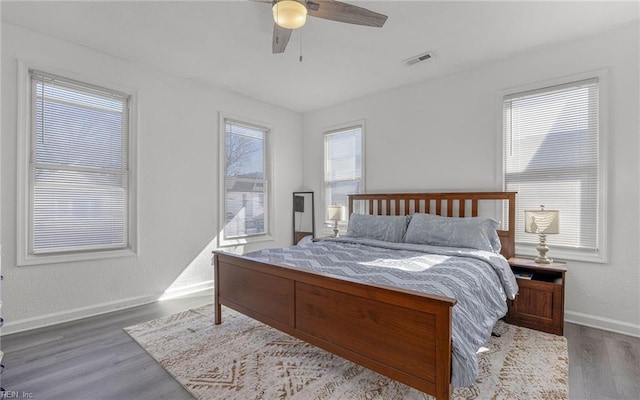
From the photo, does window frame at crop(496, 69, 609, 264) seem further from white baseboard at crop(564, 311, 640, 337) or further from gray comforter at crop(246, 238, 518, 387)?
gray comforter at crop(246, 238, 518, 387)

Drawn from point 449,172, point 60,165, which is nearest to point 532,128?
point 449,172

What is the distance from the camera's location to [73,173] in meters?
3.10

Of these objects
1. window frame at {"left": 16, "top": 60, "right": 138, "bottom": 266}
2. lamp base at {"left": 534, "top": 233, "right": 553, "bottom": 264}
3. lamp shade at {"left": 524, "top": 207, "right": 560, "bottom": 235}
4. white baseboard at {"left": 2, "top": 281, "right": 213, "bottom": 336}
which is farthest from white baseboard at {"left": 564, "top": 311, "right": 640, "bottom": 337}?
window frame at {"left": 16, "top": 60, "right": 138, "bottom": 266}

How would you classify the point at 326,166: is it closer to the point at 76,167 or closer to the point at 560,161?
the point at 560,161

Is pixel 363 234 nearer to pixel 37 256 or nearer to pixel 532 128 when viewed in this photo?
pixel 532 128

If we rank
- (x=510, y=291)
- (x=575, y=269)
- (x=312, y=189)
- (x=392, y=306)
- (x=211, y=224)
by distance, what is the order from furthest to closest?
(x=312, y=189)
(x=211, y=224)
(x=575, y=269)
(x=510, y=291)
(x=392, y=306)

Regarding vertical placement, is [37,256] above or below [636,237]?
below

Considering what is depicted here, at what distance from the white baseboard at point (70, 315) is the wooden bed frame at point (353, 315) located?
1180mm

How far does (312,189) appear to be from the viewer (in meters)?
5.28

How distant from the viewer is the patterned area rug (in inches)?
73.6

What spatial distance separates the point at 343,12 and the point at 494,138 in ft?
7.57

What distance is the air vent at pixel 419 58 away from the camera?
322 cm

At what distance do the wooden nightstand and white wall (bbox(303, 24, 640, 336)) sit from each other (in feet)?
1.37

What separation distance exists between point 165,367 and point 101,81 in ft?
9.39
